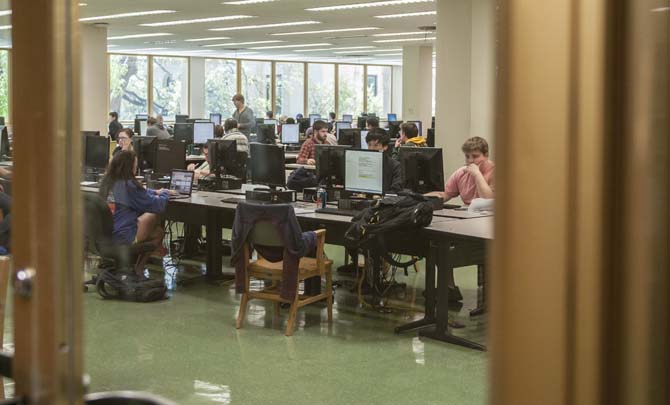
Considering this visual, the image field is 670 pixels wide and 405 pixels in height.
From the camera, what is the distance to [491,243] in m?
0.98

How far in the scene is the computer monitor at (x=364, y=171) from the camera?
6.53 meters

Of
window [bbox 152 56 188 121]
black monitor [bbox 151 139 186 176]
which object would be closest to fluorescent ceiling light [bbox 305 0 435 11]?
black monitor [bbox 151 139 186 176]

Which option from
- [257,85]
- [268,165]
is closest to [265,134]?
[268,165]

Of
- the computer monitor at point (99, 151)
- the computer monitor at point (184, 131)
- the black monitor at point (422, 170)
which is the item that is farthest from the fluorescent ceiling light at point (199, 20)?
the black monitor at point (422, 170)

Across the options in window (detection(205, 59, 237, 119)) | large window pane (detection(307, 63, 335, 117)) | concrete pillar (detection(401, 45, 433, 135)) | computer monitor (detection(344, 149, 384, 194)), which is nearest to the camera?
computer monitor (detection(344, 149, 384, 194))

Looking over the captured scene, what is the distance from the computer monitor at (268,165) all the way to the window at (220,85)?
17.2 meters

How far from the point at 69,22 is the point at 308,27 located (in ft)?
48.5

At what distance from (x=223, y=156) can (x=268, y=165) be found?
Answer: 3.11 ft

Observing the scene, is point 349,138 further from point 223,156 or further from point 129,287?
point 129,287

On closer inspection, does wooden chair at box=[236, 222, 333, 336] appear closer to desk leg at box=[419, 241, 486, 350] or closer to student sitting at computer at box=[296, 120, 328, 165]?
desk leg at box=[419, 241, 486, 350]

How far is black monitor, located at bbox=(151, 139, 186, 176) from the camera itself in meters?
8.23

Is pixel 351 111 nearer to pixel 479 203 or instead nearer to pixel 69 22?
pixel 479 203

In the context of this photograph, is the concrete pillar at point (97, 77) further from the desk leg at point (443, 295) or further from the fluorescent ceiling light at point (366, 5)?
the desk leg at point (443, 295)

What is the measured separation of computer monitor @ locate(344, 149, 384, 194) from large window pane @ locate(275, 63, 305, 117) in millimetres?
19901
